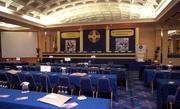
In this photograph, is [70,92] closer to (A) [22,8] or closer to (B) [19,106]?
(B) [19,106]

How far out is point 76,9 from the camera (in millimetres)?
16938

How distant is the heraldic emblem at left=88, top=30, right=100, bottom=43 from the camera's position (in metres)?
16.7

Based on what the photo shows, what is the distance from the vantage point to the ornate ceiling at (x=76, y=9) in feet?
40.4

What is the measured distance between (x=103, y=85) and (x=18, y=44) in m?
12.9

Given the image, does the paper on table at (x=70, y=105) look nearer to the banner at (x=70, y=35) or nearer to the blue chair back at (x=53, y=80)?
the blue chair back at (x=53, y=80)

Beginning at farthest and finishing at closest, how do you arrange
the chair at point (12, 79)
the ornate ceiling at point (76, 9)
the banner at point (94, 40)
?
the banner at point (94, 40)
the ornate ceiling at point (76, 9)
the chair at point (12, 79)

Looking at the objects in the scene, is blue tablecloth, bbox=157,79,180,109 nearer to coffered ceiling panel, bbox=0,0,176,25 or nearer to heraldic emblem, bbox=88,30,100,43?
coffered ceiling panel, bbox=0,0,176,25

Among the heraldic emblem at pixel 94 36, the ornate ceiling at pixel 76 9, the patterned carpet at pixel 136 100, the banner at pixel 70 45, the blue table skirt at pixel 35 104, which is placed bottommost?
the patterned carpet at pixel 136 100

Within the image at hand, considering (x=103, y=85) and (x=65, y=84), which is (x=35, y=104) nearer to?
(x=65, y=84)

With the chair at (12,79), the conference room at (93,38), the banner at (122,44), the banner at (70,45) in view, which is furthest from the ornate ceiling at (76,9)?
the chair at (12,79)

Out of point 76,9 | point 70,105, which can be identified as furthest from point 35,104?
point 76,9

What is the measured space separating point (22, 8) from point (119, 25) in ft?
25.5

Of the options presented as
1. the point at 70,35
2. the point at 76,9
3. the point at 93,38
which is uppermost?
the point at 76,9

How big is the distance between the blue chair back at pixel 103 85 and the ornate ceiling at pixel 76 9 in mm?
7626
